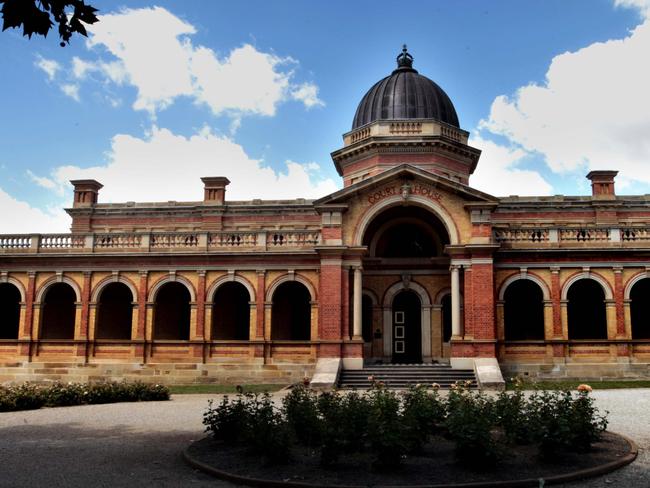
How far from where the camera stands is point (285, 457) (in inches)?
427

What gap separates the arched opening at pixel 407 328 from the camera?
30.2 metres

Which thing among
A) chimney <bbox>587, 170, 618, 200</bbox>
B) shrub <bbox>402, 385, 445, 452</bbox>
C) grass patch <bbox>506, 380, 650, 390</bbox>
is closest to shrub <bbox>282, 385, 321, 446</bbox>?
shrub <bbox>402, 385, 445, 452</bbox>

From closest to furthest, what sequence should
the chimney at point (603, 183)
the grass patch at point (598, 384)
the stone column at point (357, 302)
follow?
the grass patch at point (598, 384), the stone column at point (357, 302), the chimney at point (603, 183)

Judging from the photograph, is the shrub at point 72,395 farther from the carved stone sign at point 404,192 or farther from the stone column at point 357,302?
the carved stone sign at point 404,192

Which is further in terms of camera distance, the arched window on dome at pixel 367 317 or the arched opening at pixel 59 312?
the arched opening at pixel 59 312

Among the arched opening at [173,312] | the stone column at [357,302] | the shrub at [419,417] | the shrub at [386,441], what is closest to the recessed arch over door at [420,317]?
the stone column at [357,302]

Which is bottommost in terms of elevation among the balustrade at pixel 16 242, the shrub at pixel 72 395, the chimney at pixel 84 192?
the shrub at pixel 72 395

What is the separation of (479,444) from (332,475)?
2.35m

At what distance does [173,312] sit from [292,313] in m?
5.90

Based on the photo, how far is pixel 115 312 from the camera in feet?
105

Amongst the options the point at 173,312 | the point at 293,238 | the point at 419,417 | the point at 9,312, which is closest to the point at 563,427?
the point at 419,417

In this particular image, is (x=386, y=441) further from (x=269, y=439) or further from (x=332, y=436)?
(x=269, y=439)

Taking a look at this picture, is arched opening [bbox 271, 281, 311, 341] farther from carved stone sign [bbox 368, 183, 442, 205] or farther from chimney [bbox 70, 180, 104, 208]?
chimney [bbox 70, 180, 104, 208]

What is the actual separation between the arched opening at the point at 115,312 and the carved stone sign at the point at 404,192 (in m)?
12.8
